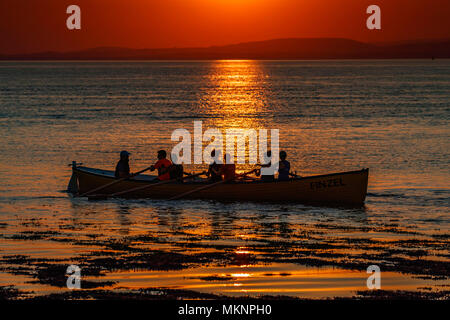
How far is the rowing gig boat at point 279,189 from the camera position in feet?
74.8

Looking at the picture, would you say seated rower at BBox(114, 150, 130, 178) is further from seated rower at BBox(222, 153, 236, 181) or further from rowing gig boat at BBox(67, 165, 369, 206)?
seated rower at BBox(222, 153, 236, 181)

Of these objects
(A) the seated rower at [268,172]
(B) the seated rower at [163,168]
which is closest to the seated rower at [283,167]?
(A) the seated rower at [268,172]

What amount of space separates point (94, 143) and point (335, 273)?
105 feet

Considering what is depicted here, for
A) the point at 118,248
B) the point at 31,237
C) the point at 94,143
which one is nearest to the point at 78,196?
the point at 31,237

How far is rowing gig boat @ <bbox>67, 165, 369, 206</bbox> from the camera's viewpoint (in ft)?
74.8

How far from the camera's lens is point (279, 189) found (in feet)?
76.1

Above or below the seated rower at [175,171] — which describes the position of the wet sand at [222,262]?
below

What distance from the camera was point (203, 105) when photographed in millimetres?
85188

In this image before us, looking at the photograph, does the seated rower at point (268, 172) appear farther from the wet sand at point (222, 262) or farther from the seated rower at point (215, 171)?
the wet sand at point (222, 262)

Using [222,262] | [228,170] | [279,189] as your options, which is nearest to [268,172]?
[279,189]

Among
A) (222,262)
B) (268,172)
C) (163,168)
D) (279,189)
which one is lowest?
(222,262)

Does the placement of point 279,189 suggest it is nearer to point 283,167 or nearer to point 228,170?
point 283,167

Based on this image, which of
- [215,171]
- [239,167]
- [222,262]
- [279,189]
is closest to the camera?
[222,262]

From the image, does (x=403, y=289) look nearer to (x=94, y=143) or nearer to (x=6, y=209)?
(x=6, y=209)
